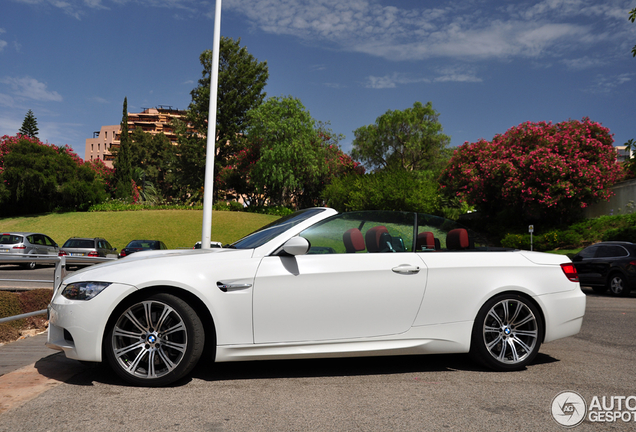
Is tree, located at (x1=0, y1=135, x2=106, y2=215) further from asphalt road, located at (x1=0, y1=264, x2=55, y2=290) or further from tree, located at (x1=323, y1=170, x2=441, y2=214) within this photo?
tree, located at (x1=323, y1=170, x2=441, y2=214)

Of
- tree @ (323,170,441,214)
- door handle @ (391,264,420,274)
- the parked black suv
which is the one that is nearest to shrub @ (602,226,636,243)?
the parked black suv

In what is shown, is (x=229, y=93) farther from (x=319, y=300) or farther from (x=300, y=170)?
(x=319, y=300)

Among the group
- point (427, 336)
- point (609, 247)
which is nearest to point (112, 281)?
point (427, 336)

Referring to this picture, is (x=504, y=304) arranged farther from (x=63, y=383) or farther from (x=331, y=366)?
(x=63, y=383)

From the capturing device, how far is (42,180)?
4238 centimetres

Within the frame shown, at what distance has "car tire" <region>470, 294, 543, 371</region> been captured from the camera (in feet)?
14.4

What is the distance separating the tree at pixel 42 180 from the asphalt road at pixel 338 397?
44673mm

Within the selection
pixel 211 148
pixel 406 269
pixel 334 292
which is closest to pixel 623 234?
pixel 211 148

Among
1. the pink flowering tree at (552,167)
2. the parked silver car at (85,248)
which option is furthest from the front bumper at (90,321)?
the pink flowering tree at (552,167)

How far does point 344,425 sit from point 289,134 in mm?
47759

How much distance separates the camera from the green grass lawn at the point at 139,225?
37344 millimetres

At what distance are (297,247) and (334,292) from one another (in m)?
0.51

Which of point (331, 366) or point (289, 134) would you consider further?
point (289, 134)

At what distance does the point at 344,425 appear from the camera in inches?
119
